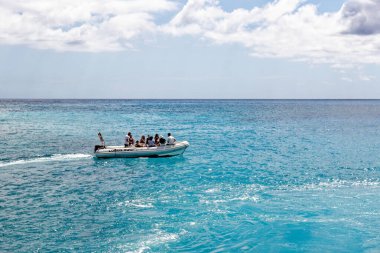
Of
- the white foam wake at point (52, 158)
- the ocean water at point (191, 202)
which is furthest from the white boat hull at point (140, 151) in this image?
the white foam wake at point (52, 158)

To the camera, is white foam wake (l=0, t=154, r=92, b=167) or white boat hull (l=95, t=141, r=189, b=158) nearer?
white foam wake (l=0, t=154, r=92, b=167)

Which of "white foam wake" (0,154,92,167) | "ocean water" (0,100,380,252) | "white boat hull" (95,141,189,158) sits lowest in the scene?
"ocean water" (0,100,380,252)

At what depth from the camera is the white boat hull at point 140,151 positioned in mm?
27328

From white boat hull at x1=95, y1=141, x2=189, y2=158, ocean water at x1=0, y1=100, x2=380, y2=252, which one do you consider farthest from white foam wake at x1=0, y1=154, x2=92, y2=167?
white boat hull at x1=95, y1=141, x2=189, y2=158

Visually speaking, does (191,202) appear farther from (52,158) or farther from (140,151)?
(52,158)

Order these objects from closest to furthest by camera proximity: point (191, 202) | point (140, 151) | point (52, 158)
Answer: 1. point (191, 202)
2. point (52, 158)
3. point (140, 151)

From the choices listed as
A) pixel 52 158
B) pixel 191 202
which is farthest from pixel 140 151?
pixel 191 202

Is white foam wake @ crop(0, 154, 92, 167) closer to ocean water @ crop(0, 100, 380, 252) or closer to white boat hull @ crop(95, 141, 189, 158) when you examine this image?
ocean water @ crop(0, 100, 380, 252)

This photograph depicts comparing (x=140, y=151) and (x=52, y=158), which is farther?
(x=140, y=151)

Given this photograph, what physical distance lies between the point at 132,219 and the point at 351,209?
31.6ft

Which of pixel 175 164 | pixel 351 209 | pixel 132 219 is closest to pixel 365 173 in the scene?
pixel 351 209

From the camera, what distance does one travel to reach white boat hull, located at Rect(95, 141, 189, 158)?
2733cm

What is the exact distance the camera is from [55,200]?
1705 cm

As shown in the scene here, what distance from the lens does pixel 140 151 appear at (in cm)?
2784
